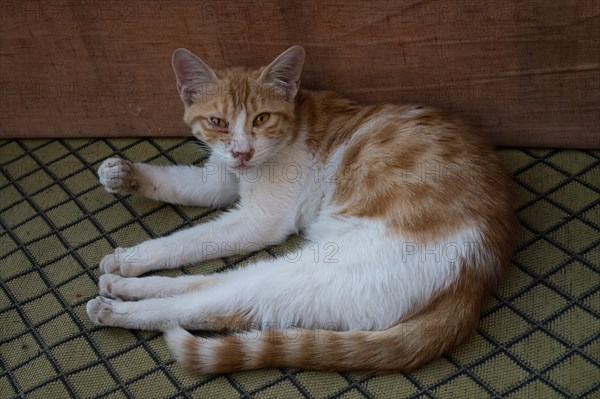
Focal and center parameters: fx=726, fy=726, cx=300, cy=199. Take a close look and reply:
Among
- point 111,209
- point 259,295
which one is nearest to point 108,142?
point 111,209

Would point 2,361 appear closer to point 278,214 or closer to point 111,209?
point 111,209

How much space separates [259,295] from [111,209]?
28.5 inches

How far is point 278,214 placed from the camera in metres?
2.05

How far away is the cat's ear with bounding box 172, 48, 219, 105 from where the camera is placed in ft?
6.49

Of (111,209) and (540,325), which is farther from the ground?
(111,209)

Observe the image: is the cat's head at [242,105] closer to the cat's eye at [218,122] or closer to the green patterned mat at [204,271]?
the cat's eye at [218,122]

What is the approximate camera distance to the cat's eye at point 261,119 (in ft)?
6.62

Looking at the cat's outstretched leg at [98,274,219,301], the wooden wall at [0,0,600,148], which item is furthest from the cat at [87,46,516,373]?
the wooden wall at [0,0,600,148]

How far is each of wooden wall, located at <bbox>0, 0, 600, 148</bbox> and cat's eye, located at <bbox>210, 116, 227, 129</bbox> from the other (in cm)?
29

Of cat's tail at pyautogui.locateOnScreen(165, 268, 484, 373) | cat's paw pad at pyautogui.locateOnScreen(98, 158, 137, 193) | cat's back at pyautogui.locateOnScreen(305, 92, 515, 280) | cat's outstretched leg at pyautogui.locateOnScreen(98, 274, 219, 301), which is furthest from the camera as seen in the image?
cat's paw pad at pyautogui.locateOnScreen(98, 158, 137, 193)

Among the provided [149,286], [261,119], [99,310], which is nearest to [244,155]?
[261,119]

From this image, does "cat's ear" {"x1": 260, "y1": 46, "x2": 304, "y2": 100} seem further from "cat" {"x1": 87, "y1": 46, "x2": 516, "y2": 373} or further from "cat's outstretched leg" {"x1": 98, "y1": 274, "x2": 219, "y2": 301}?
"cat's outstretched leg" {"x1": 98, "y1": 274, "x2": 219, "y2": 301}

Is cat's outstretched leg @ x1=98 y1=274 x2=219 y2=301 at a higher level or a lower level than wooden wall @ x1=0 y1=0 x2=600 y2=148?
lower

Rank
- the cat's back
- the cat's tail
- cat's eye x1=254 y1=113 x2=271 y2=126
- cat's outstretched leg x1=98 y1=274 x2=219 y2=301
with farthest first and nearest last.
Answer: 1. cat's eye x1=254 y1=113 x2=271 y2=126
2. cat's outstretched leg x1=98 y1=274 x2=219 y2=301
3. the cat's back
4. the cat's tail
